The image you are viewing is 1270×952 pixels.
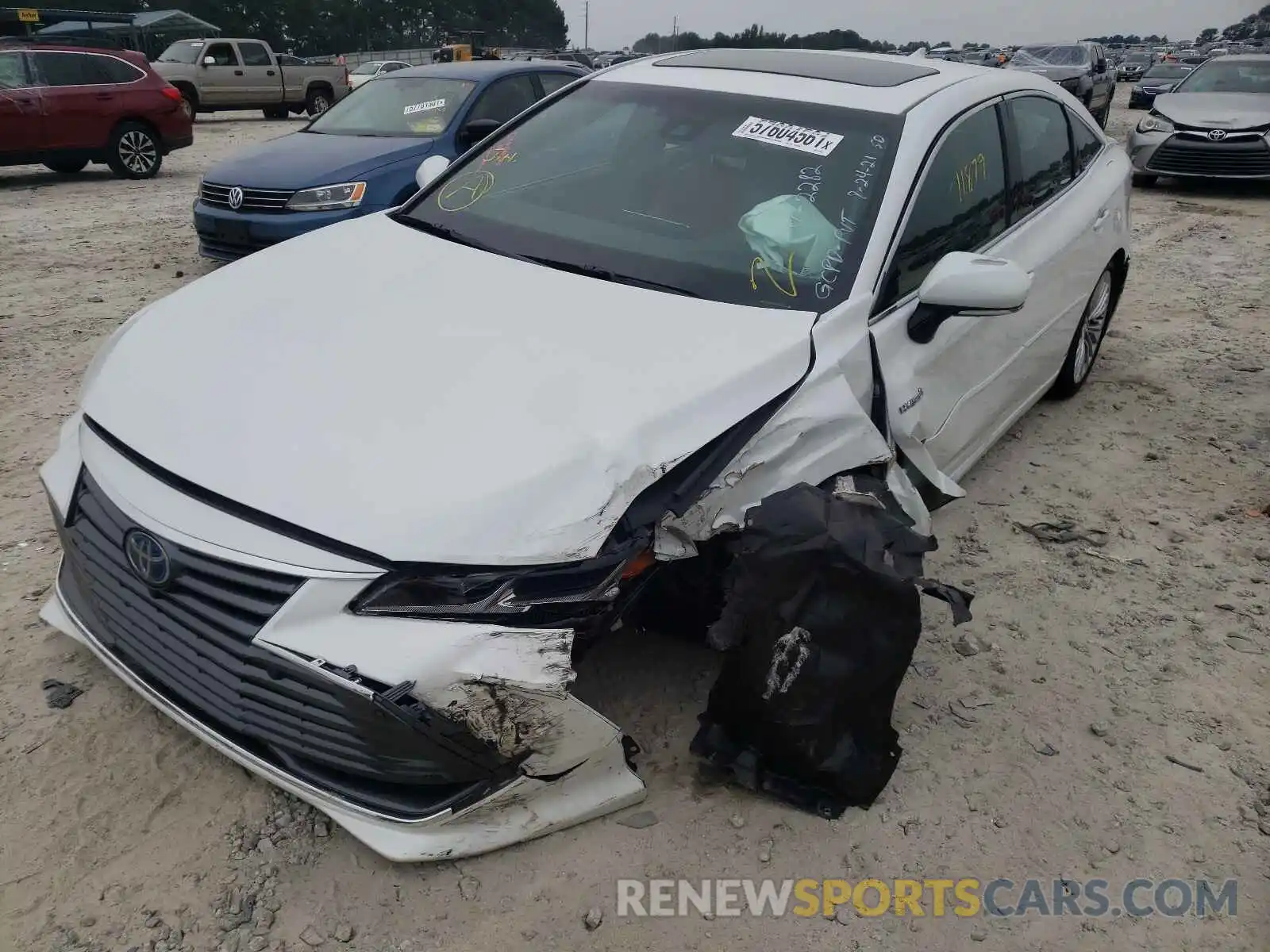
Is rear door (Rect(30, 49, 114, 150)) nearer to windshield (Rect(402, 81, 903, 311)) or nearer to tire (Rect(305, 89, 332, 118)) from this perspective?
windshield (Rect(402, 81, 903, 311))

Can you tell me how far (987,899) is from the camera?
86.2 inches

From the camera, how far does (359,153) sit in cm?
691

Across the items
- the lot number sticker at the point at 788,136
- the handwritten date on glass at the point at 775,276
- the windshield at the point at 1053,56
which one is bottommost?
the windshield at the point at 1053,56

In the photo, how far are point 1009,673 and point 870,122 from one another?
1.75 meters

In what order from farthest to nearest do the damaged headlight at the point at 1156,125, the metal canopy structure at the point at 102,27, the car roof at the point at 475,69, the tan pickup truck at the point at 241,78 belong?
the metal canopy structure at the point at 102,27
the tan pickup truck at the point at 241,78
the damaged headlight at the point at 1156,125
the car roof at the point at 475,69

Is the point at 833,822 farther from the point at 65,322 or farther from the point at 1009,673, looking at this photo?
the point at 65,322

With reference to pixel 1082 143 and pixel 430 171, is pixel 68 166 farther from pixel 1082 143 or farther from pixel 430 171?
pixel 1082 143

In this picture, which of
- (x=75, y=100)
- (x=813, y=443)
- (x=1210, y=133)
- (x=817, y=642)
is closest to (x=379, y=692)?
(x=817, y=642)

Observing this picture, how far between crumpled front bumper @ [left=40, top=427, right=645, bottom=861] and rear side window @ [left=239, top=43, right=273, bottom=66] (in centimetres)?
2145

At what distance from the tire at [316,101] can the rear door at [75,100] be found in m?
11.0

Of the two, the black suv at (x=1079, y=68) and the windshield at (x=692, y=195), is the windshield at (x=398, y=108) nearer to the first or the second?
the windshield at (x=692, y=195)

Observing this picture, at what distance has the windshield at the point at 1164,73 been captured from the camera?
2436cm

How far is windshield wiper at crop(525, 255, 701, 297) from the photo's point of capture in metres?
2.68

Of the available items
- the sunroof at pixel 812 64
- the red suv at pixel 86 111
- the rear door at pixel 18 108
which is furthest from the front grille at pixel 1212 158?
the rear door at pixel 18 108
